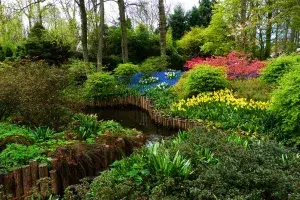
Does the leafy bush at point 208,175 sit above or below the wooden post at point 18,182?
above

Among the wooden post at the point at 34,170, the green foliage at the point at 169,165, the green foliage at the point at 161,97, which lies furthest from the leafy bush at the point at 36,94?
the green foliage at the point at 161,97

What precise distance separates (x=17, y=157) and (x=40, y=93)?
2.18 metres

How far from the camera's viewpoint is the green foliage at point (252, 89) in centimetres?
977

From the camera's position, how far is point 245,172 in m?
4.10

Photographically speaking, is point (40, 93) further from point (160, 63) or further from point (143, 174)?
point (160, 63)

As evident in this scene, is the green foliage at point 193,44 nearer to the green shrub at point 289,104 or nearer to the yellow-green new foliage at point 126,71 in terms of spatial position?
the yellow-green new foliage at point 126,71

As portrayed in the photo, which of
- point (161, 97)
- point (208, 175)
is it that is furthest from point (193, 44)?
point (208, 175)

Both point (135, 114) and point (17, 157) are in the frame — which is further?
point (135, 114)

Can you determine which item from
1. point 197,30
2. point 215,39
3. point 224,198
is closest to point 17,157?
point 224,198

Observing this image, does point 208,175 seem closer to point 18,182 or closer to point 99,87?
point 18,182

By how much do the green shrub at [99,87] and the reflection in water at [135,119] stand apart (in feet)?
2.23

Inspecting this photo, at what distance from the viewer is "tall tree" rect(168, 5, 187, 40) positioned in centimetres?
2829

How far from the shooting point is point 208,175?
3861mm

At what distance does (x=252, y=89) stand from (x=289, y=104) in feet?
12.9
